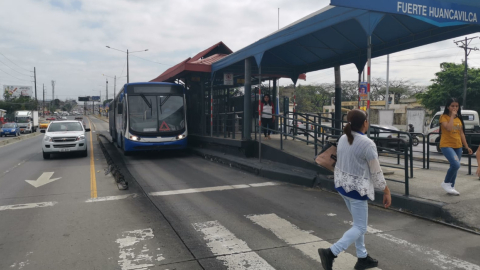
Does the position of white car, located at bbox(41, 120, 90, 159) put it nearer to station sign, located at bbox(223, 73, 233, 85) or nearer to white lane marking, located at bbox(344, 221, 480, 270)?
station sign, located at bbox(223, 73, 233, 85)

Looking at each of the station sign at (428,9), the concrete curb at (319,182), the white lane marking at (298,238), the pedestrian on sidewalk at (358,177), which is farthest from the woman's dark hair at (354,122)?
the station sign at (428,9)

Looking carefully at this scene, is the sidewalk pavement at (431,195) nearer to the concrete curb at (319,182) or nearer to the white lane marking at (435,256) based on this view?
the concrete curb at (319,182)

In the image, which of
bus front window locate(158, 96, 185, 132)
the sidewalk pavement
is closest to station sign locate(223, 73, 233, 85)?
bus front window locate(158, 96, 185, 132)

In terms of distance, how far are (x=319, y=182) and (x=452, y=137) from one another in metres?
3.12

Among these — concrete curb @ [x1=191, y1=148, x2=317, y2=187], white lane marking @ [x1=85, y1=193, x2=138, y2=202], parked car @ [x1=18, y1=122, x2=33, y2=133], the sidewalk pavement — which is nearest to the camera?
the sidewalk pavement

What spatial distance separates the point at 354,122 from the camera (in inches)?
153

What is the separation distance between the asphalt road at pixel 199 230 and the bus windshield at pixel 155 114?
5.41 m

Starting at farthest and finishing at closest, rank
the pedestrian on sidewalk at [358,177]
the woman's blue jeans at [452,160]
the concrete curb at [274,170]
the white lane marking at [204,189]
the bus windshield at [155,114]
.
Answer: the bus windshield at [155,114]
the concrete curb at [274,170]
the white lane marking at [204,189]
the woman's blue jeans at [452,160]
the pedestrian on sidewalk at [358,177]

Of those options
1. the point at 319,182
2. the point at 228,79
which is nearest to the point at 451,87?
the point at 228,79

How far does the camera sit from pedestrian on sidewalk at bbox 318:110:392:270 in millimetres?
3791

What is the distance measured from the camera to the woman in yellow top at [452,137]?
650 centimetres

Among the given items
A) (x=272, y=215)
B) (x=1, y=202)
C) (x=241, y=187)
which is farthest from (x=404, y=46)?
(x=1, y=202)

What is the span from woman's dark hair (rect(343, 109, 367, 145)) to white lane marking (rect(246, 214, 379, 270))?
1522 millimetres

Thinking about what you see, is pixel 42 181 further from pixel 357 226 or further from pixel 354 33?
pixel 354 33
